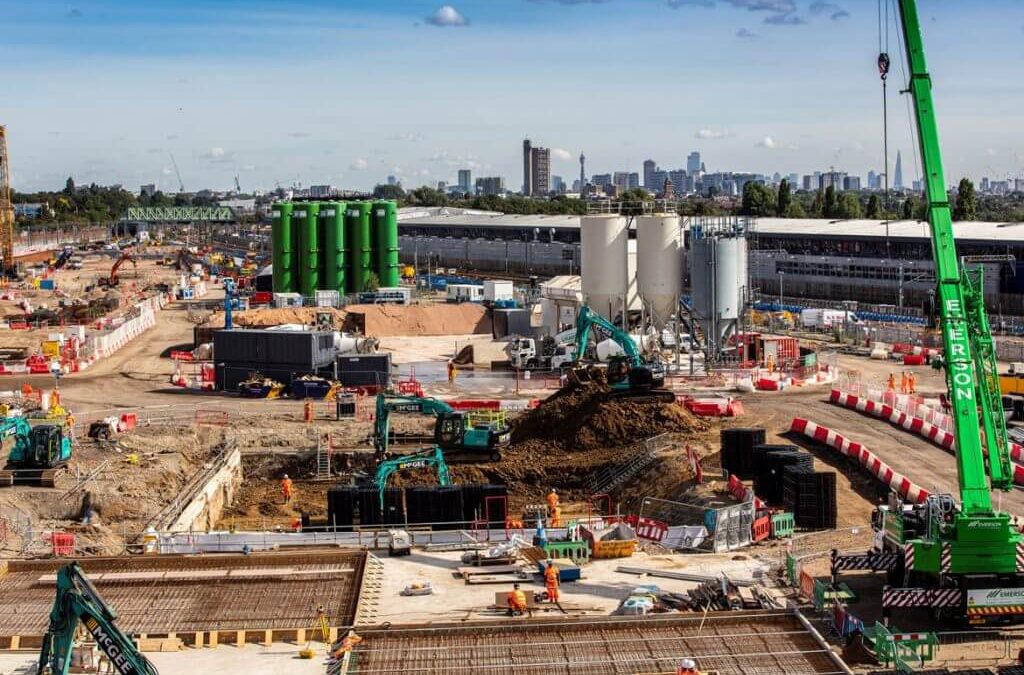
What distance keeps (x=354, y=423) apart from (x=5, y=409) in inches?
477

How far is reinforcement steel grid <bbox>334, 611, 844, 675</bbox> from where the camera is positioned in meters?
20.2

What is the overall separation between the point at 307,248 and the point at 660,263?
125 feet

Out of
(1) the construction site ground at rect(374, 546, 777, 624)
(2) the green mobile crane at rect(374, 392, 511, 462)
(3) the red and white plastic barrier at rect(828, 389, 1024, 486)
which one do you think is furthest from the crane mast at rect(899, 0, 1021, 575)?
(2) the green mobile crane at rect(374, 392, 511, 462)

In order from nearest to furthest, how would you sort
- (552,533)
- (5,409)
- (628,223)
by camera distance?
(552,533)
(5,409)
(628,223)

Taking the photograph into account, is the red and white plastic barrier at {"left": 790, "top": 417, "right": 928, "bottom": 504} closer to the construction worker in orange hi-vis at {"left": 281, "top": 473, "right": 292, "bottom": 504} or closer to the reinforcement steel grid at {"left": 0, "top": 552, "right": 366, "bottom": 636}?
the reinforcement steel grid at {"left": 0, "top": 552, "right": 366, "bottom": 636}

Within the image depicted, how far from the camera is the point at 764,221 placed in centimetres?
12038

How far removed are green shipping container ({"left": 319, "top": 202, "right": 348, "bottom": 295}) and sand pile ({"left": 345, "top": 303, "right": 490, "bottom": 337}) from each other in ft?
43.5

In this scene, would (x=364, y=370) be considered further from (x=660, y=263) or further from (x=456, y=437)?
(x=456, y=437)

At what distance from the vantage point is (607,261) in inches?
2343

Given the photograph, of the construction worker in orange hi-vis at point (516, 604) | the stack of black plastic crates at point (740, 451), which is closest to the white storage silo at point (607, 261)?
the stack of black plastic crates at point (740, 451)

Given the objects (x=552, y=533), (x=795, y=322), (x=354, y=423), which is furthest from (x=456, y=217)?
(x=552, y=533)

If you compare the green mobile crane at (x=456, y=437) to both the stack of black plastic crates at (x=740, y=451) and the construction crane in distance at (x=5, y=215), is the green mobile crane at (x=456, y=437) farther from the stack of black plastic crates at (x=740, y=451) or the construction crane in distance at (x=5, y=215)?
the construction crane in distance at (x=5, y=215)

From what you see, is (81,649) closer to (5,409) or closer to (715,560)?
(715,560)

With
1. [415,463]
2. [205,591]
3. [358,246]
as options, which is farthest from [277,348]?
[358,246]
